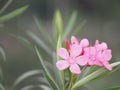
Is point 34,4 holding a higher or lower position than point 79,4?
lower

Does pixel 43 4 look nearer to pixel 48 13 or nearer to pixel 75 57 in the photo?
pixel 48 13

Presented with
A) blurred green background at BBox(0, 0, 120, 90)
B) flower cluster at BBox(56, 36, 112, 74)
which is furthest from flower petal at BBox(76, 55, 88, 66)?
blurred green background at BBox(0, 0, 120, 90)

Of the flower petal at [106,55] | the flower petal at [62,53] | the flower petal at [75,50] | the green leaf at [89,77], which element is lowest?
the green leaf at [89,77]

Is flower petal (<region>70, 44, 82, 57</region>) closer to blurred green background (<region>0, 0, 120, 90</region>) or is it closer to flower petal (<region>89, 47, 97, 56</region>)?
flower petal (<region>89, 47, 97, 56</region>)

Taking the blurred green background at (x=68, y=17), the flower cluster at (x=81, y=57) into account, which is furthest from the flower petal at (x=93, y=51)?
the blurred green background at (x=68, y=17)

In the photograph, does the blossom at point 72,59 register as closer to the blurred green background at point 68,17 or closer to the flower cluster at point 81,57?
the flower cluster at point 81,57

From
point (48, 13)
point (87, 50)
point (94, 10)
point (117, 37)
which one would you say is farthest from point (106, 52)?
point (94, 10)

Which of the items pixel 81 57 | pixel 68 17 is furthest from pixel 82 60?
pixel 68 17
